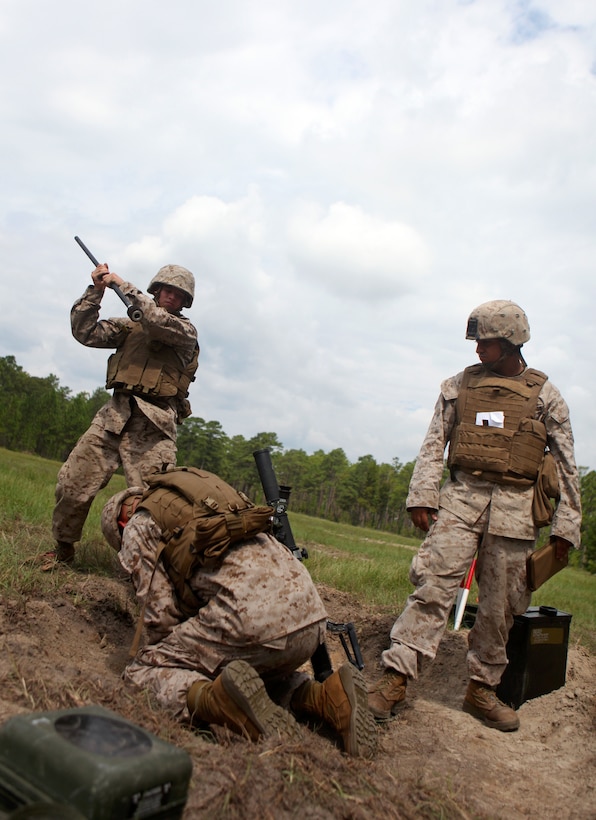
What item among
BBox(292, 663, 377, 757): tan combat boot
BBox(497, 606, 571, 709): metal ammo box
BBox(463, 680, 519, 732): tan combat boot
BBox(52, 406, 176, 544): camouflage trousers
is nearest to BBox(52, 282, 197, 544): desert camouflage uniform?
BBox(52, 406, 176, 544): camouflage trousers

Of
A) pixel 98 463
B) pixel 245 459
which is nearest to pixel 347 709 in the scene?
pixel 98 463

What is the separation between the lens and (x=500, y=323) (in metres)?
4.52

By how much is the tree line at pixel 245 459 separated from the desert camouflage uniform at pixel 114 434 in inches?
1926

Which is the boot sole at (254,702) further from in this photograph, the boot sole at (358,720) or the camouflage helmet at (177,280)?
the camouflage helmet at (177,280)

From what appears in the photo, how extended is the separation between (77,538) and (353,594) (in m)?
2.94

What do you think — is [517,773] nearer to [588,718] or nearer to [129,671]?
[588,718]

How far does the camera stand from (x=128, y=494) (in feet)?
13.2

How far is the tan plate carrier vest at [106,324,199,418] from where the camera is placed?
17.9 ft

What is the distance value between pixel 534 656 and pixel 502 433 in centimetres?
156

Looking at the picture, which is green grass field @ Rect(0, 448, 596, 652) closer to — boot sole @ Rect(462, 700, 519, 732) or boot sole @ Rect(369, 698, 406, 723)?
boot sole @ Rect(462, 700, 519, 732)

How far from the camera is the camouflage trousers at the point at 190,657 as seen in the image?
3.24 m

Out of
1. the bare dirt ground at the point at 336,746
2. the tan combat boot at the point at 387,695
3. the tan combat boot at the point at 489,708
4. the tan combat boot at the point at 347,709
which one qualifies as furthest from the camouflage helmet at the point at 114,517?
the tan combat boot at the point at 489,708

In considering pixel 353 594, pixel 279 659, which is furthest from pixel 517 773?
pixel 353 594

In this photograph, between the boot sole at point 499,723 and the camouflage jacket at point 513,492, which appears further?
the camouflage jacket at point 513,492
